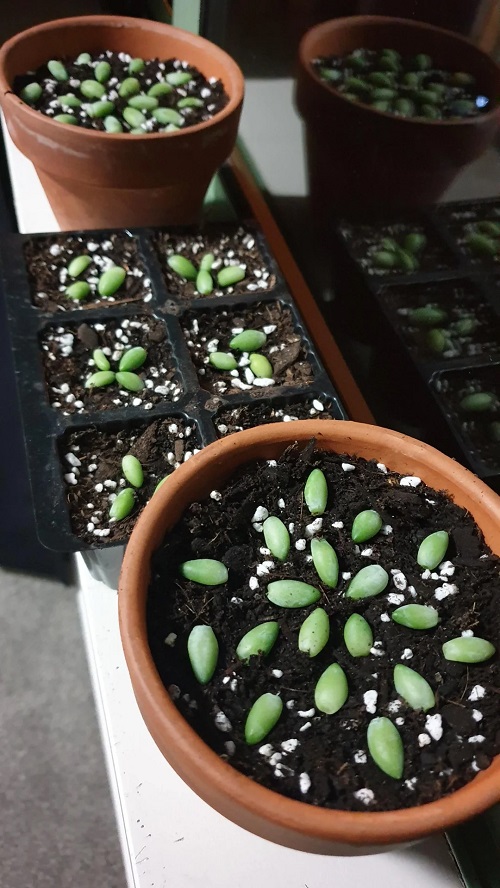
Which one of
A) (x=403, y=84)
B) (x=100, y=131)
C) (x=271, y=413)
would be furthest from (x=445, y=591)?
(x=100, y=131)

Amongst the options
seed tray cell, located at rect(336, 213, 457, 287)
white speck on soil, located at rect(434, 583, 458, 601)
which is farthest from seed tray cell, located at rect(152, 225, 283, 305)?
white speck on soil, located at rect(434, 583, 458, 601)

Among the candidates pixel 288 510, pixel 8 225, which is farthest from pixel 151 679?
pixel 8 225

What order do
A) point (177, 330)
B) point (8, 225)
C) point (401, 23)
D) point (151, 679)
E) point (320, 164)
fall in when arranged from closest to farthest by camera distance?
point (151, 679) < point (401, 23) < point (177, 330) < point (320, 164) < point (8, 225)

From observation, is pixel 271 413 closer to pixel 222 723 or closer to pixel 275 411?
pixel 275 411

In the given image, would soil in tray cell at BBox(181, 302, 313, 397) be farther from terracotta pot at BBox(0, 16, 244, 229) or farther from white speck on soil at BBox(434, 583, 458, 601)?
white speck on soil at BBox(434, 583, 458, 601)

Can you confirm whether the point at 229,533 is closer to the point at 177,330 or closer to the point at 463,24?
the point at 177,330
